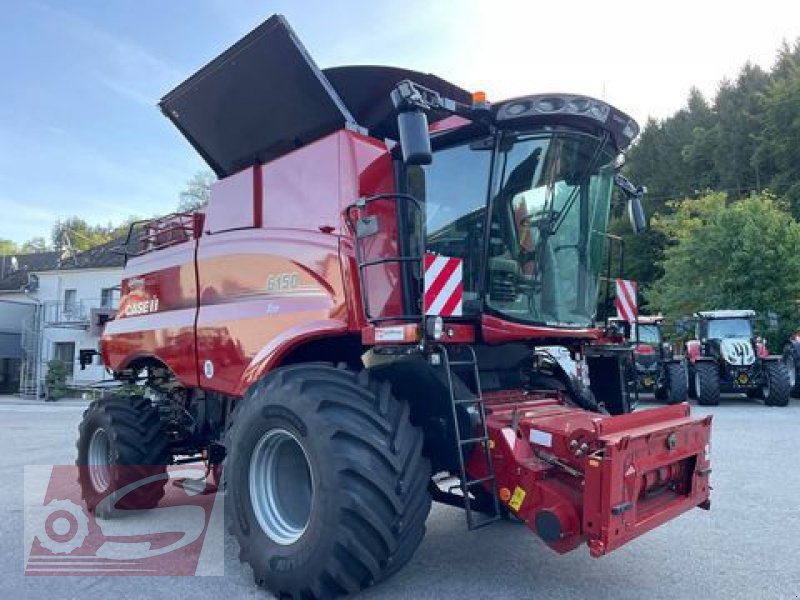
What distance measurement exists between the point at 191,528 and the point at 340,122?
3545 millimetres

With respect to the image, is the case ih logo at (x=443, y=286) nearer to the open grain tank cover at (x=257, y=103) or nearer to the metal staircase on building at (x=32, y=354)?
the open grain tank cover at (x=257, y=103)

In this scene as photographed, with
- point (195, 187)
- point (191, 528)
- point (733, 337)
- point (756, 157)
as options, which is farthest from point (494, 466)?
point (195, 187)

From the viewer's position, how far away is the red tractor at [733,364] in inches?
609

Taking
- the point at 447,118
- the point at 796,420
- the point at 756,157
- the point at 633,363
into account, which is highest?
the point at 756,157

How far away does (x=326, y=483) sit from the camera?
3.50 meters

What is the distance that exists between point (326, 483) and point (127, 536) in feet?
8.92

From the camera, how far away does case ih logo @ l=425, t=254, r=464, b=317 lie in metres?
3.85

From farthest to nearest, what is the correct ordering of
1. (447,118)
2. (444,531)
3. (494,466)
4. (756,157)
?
1. (756,157)
2. (444,531)
3. (447,118)
4. (494,466)

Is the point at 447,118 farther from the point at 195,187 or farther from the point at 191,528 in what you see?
the point at 195,187

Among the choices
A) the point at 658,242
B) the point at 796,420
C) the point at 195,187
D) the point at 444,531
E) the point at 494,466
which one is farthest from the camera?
the point at 195,187

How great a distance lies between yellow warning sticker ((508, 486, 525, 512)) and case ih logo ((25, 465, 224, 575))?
204 cm

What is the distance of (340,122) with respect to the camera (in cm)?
467

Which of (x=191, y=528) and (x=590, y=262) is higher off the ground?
(x=590, y=262)

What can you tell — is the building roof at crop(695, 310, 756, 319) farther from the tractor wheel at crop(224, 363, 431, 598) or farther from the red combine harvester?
the tractor wheel at crop(224, 363, 431, 598)
